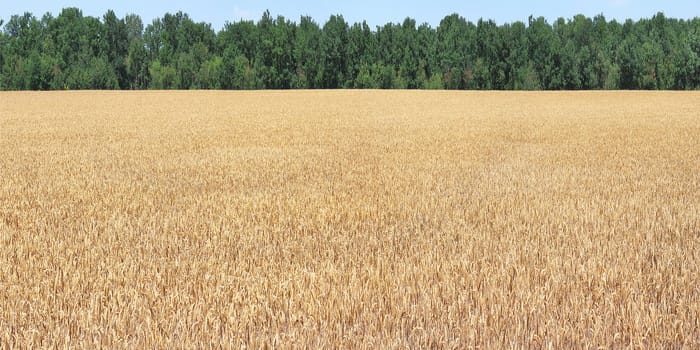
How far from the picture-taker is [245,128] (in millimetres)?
20750

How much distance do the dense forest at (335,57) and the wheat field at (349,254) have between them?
68.1 metres

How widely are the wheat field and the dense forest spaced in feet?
223

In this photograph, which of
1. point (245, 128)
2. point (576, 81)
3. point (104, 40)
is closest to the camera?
point (245, 128)

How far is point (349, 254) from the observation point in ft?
17.2

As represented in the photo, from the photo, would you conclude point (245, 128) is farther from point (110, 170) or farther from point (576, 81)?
point (576, 81)

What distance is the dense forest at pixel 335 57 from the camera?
250 ft

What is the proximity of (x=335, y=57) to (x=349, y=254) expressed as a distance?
78585 millimetres

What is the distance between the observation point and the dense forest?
250 feet

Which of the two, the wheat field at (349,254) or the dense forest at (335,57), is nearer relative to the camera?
the wheat field at (349,254)

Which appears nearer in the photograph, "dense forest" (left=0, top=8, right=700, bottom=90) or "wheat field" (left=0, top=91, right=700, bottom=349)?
"wheat field" (left=0, top=91, right=700, bottom=349)

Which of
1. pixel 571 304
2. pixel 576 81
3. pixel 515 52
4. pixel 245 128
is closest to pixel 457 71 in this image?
pixel 515 52

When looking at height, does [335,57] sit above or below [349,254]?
above

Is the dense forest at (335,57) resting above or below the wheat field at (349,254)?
above

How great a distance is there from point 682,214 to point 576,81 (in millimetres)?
74588
